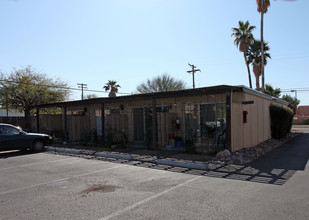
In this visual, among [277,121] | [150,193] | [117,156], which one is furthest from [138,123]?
[150,193]

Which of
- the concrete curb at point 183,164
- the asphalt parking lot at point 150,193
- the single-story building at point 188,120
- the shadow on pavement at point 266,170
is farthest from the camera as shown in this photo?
the single-story building at point 188,120

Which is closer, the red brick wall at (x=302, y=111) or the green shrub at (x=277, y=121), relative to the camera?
the green shrub at (x=277, y=121)

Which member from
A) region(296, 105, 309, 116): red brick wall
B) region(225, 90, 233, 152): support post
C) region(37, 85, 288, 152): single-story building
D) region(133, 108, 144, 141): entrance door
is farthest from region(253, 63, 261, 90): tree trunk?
region(296, 105, 309, 116): red brick wall

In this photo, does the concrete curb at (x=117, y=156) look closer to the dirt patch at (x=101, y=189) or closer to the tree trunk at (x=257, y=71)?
the dirt patch at (x=101, y=189)

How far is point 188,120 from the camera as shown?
12289 mm

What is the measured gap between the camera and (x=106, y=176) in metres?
6.77

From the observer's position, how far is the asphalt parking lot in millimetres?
4082

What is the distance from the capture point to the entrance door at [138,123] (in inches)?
554

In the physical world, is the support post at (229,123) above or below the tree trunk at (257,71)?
below

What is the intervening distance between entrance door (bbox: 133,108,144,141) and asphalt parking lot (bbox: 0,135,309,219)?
6202mm

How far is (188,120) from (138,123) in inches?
132

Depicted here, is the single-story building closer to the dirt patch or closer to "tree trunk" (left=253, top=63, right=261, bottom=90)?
the dirt patch

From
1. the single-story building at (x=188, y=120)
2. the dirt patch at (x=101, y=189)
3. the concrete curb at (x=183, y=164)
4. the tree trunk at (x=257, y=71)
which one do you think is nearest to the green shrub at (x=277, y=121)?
the single-story building at (x=188, y=120)

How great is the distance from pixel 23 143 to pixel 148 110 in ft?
21.5
